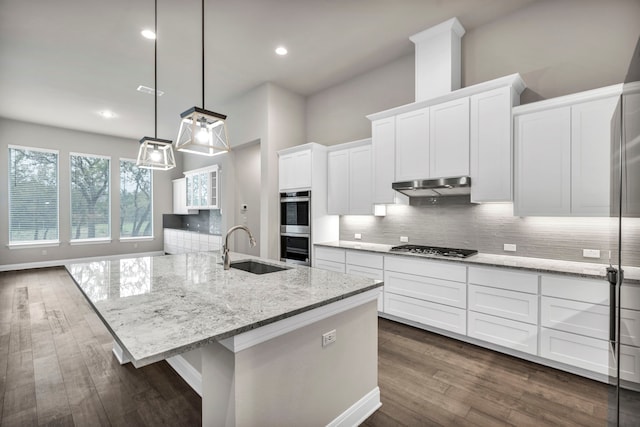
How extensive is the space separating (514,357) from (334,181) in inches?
116

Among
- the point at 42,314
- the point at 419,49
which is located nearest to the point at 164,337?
the point at 419,49

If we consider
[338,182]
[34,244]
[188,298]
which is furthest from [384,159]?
[34,244]

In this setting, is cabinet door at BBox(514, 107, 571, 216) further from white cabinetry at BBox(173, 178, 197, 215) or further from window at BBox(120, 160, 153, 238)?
window at BBox(120, 160, 153, 238)

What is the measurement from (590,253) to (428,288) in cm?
143

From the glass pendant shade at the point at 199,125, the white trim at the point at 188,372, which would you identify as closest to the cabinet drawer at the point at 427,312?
the white trim at the point at 188,372

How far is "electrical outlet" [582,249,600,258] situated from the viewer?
101 inches

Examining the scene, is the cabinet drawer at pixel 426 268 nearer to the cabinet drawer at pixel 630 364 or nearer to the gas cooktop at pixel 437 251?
the gas cooktop at pixel 437 251

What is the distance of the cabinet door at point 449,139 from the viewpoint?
9.76 feet

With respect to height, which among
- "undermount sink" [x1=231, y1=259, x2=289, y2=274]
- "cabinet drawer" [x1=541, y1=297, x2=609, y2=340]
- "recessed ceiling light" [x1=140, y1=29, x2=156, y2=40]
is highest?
"recessed ceiling light" [x1=140, y1=29, x2=156, y2=40]

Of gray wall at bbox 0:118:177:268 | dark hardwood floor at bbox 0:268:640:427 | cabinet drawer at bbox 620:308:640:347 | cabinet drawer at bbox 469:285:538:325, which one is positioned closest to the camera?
cabinet drawer at bbox 620:308:640:347

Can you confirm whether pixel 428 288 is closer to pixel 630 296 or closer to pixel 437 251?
pixel 437 251

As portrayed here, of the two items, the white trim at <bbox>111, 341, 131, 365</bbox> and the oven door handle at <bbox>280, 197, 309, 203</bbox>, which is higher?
the oven door handle at <bbox>280, 197, 309, 203</bbox>

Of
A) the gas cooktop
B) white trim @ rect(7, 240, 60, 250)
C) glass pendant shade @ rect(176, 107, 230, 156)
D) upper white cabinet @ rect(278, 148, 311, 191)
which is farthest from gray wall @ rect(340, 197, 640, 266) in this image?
white trim @ rect(7, 240, 60, 250)

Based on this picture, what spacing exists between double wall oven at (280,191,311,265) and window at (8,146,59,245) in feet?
20.1
